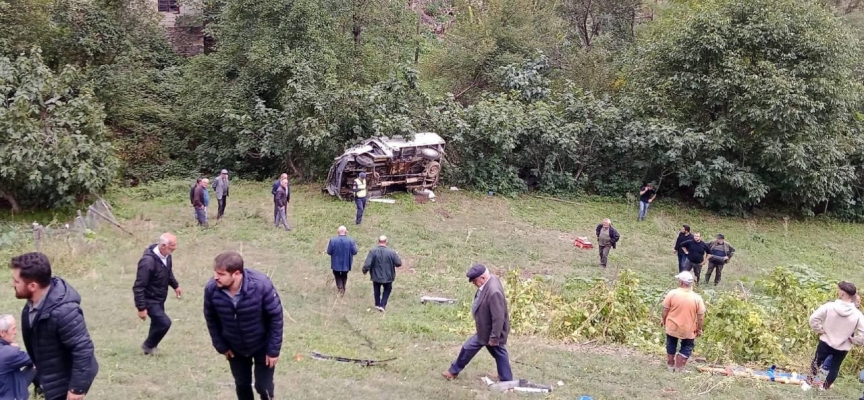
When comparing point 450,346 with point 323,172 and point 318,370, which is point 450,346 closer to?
point 318,370

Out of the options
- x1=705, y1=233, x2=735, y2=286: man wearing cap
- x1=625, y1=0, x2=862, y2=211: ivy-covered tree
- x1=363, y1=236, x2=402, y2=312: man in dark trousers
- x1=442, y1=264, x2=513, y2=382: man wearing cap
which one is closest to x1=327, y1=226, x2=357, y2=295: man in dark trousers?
x1=363, y1=236, x2=402, y2=312: man in dark trousers

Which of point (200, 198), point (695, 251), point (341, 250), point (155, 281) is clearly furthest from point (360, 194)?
point (155, 281)

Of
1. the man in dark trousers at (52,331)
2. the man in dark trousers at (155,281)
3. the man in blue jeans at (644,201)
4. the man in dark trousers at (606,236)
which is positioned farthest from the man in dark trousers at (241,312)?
the man in blue jeans at (644,201)

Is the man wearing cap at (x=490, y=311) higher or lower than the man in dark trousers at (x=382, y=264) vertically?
higher

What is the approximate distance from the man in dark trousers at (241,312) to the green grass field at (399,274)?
5.13 ft

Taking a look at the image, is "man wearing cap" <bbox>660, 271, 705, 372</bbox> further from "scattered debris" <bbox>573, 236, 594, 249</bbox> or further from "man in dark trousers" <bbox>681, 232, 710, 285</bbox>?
"scattered debris" <bbox>573, 236, 594, 249</bbox>

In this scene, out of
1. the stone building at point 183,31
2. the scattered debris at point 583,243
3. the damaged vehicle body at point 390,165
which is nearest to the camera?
the scattered debris at point 583,243

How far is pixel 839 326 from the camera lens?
8.27m

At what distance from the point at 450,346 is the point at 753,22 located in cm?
1986

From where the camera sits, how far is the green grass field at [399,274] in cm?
779

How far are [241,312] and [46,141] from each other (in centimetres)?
1621

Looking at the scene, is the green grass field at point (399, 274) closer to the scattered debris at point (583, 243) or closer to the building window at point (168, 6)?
the scattered debris at point (583, 243)

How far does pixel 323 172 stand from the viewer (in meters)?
23.5

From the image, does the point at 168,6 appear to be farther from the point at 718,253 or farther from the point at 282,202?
the point at 718,253
